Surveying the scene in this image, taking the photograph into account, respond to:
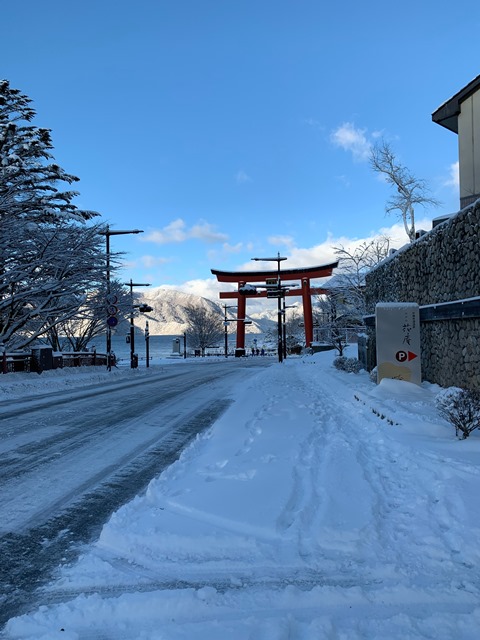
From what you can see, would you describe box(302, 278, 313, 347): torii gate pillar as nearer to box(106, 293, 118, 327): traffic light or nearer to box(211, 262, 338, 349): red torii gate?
box(211, 262, 338, 349): red torii gate

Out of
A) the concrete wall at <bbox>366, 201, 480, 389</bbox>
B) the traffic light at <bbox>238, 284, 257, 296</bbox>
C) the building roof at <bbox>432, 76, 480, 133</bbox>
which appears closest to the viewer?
the concrete wall at <bbox>366, 201, 480, 389</bbox>

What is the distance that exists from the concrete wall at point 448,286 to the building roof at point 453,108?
211 inches

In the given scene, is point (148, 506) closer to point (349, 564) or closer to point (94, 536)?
point (94, 536)

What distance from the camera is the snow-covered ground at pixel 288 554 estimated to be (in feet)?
8.50

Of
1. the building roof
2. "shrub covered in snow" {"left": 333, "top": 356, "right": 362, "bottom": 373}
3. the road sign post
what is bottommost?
"shrub covered in snow" {"left": 333, "top": 356, "right": 362, "bottom": 373}

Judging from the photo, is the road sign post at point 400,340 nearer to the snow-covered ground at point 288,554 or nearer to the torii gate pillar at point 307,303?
the snow-covered ground at point 288,554

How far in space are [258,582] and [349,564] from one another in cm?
69

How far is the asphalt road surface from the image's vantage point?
11.5ft

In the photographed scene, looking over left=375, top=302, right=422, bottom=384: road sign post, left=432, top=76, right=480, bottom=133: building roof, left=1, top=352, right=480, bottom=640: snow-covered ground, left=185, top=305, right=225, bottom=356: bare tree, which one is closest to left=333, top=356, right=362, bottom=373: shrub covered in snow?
left=375, top=302, right=422, bottom=384: road sign post

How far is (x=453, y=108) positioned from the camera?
1529 cm

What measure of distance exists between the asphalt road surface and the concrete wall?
5422 mm

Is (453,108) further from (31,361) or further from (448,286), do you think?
(31,361)

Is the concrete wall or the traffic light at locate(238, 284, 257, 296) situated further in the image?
the traffic light at locate(238, 284, 257, 296)

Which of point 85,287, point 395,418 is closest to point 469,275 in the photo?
point 395,418
